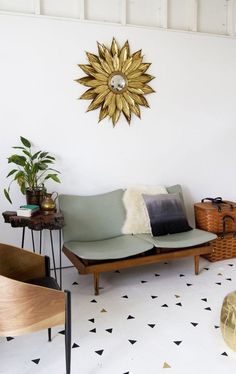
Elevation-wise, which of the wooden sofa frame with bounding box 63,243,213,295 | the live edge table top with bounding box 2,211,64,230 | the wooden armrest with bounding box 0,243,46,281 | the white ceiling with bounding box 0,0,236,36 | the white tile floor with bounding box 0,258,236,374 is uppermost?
the white ceiling with bounding box 0,0,236,36

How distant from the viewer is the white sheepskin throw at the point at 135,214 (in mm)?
3863

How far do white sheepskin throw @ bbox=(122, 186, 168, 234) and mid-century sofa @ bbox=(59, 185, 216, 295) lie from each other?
47 mm

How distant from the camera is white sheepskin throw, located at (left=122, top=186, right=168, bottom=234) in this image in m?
3.86

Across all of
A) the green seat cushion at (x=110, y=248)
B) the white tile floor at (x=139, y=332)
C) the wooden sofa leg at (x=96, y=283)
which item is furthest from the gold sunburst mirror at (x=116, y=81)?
the white tile floor at (x=139, y=332)

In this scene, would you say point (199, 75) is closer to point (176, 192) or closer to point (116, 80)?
point (116, 80)

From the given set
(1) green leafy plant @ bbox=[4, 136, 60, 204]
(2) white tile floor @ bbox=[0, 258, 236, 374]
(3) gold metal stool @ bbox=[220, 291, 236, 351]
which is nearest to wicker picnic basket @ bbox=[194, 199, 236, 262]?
(2) white tile floor @ bbox=[0, 258, 236, 374]

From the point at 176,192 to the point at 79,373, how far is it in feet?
7.86

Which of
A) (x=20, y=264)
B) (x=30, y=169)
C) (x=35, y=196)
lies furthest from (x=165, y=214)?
(x=20, y=264)

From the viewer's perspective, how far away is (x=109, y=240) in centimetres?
371

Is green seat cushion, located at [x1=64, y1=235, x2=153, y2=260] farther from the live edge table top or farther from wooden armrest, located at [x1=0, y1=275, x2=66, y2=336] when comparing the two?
wooden armrest, located at [x1=0, y1=275, x2=66, y2=336]

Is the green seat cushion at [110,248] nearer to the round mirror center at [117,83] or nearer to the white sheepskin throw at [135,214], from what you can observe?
the white sheepskin throw at [135,214]

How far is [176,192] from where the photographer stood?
13.6 feet

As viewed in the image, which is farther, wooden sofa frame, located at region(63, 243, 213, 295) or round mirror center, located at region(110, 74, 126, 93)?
round mirror center, located at region(110, 74, 126, 93)

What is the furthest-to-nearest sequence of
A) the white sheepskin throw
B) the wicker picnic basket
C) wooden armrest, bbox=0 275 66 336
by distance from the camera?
the wicker picnic basket → the white sheepskin throw → wooden armrest, bbox=0 275 66 336
